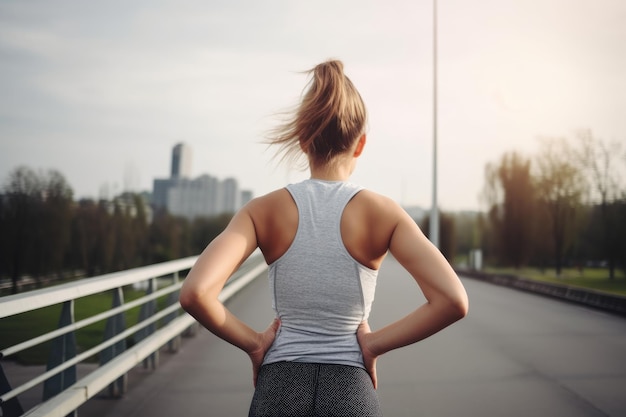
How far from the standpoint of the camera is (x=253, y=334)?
1800 mm

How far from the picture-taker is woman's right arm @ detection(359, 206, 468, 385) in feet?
5.48

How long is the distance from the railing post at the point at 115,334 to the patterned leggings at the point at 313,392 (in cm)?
378

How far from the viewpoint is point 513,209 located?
36.4 meters

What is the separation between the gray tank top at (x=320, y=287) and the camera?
1713mm

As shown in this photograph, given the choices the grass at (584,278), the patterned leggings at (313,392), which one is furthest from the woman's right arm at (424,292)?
the grass at (584,278)

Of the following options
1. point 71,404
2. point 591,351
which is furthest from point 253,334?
point 591,351

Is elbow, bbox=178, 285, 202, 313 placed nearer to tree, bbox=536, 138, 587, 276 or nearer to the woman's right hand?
the woman's right hand

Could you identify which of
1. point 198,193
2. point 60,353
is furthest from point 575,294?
point 198,193

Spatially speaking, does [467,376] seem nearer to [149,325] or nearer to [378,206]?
[149,325]

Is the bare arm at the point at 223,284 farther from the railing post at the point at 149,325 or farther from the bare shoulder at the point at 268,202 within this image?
the railing post at the point at 149,325

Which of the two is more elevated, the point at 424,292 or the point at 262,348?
the point at 424,292

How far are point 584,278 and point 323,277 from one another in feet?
103

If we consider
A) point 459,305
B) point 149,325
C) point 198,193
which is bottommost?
point 149,325

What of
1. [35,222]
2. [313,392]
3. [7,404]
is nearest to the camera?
[313,392]
